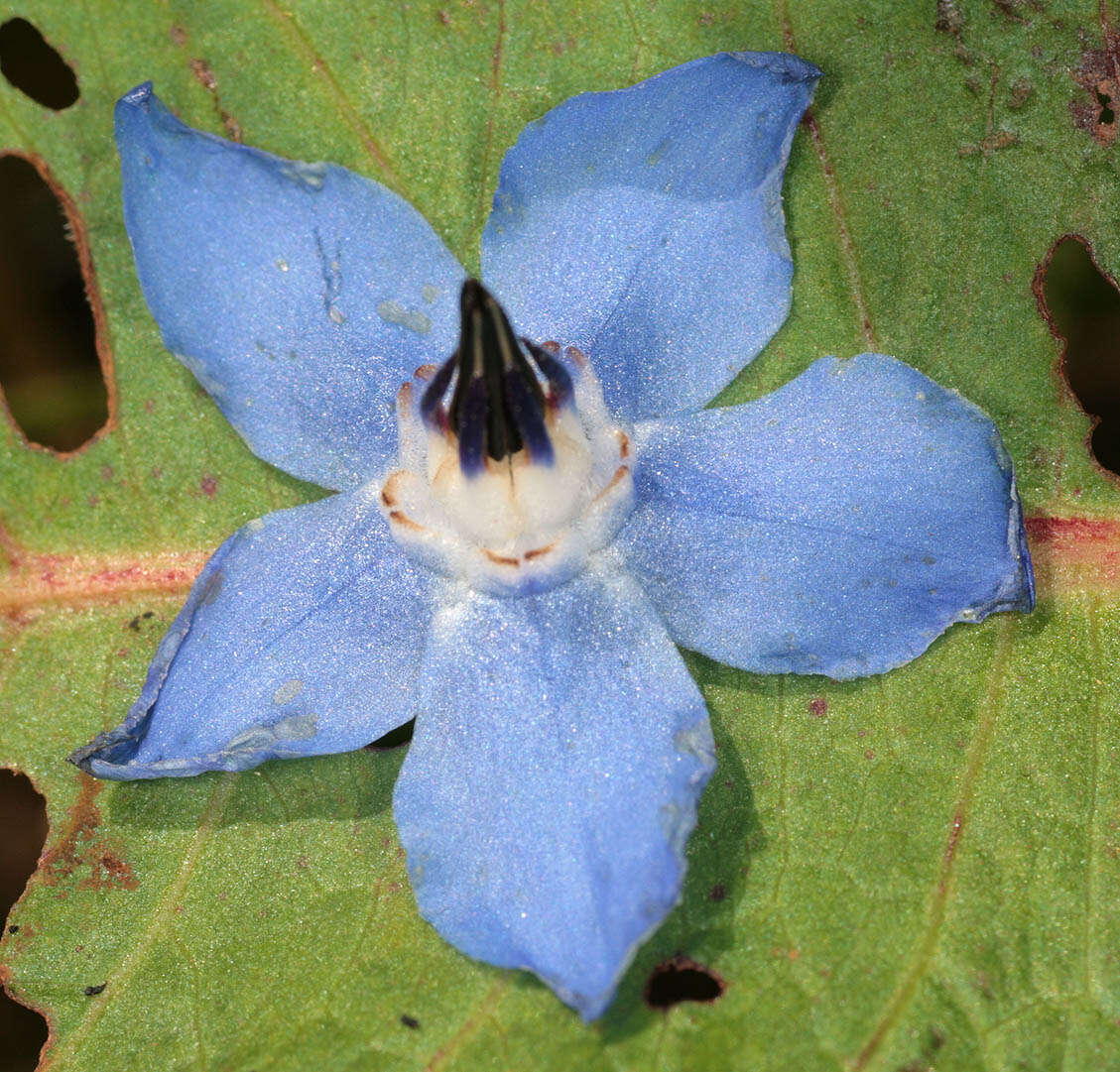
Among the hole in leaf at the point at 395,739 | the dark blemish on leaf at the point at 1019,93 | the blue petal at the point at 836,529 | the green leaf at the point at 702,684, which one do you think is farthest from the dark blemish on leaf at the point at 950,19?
the hole in leaf at the point at 395,739

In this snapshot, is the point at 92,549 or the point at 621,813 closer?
the point at 621,813

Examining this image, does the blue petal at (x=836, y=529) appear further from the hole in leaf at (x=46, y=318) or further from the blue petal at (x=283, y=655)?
the hole in leaf at (x=46, y=318)

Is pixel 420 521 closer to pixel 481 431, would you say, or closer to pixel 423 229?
pixel 481 431

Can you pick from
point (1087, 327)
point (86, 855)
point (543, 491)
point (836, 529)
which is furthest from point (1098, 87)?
point (86, 855)

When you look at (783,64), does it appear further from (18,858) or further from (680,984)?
(18,858)

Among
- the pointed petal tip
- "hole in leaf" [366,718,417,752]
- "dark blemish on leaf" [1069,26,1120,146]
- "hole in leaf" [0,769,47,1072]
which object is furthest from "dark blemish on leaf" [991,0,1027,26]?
"hole in leaf" [0,769,47,1072]

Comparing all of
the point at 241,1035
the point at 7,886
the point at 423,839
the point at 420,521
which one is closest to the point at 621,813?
the point at 423,839

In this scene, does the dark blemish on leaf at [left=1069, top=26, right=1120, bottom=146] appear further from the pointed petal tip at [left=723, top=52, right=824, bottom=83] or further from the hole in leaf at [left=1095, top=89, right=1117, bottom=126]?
the pointed petal tip at [left=723, top=52, right=824, bottom=83]
